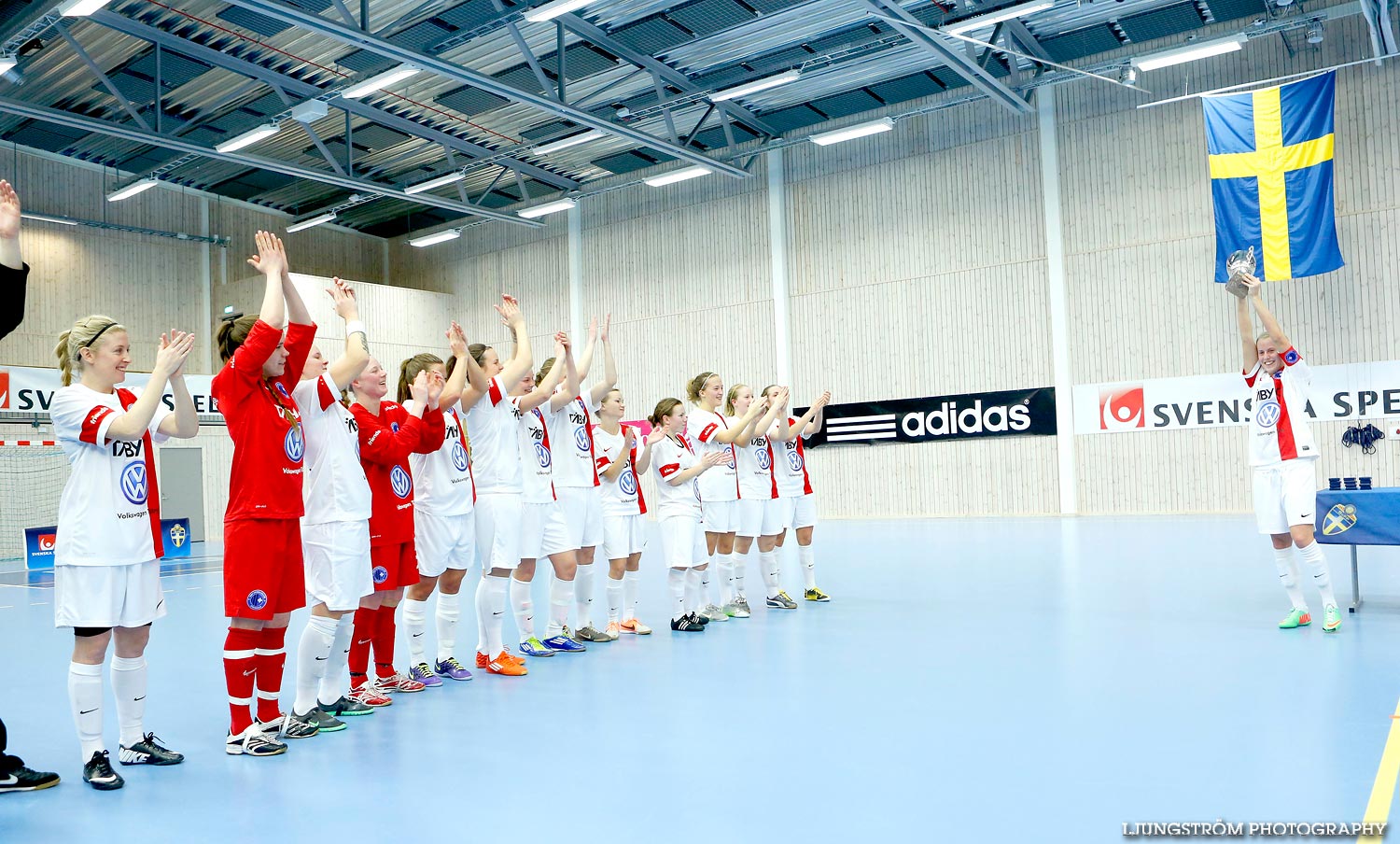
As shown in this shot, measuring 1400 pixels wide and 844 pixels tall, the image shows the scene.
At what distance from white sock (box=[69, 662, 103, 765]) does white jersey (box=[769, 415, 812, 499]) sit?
538cm

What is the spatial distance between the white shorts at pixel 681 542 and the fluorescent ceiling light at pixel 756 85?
1114cm

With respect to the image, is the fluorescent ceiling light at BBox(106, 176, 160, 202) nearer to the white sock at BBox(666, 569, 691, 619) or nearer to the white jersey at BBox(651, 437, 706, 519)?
the white jersey at BBox(651, 437, 706, 519)

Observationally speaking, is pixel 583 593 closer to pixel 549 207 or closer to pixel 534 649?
pixel 534 649

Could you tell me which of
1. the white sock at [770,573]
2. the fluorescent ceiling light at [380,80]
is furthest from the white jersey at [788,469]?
the fluorescent ceiling light at [380,80]

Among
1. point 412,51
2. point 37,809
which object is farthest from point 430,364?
point 412,51

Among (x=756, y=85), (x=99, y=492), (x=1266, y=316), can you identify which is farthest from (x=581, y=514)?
(x=756, y=85)

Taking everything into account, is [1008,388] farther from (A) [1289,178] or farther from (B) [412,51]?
(B) [412,51]

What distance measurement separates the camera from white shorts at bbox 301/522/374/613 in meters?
4.43

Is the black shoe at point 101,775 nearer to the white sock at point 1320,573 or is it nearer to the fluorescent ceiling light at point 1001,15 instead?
the white sock at point 1320,573

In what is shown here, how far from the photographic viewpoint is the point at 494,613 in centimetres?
591

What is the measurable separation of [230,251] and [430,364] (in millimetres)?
21736

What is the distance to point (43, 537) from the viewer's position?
16.5 metres

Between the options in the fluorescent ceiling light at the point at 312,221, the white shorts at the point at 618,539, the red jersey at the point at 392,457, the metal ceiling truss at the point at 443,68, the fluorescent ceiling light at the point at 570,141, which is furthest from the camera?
the fluorescent ceiling light at the point at 312,221

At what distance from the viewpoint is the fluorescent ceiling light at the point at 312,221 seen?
76.7ft
